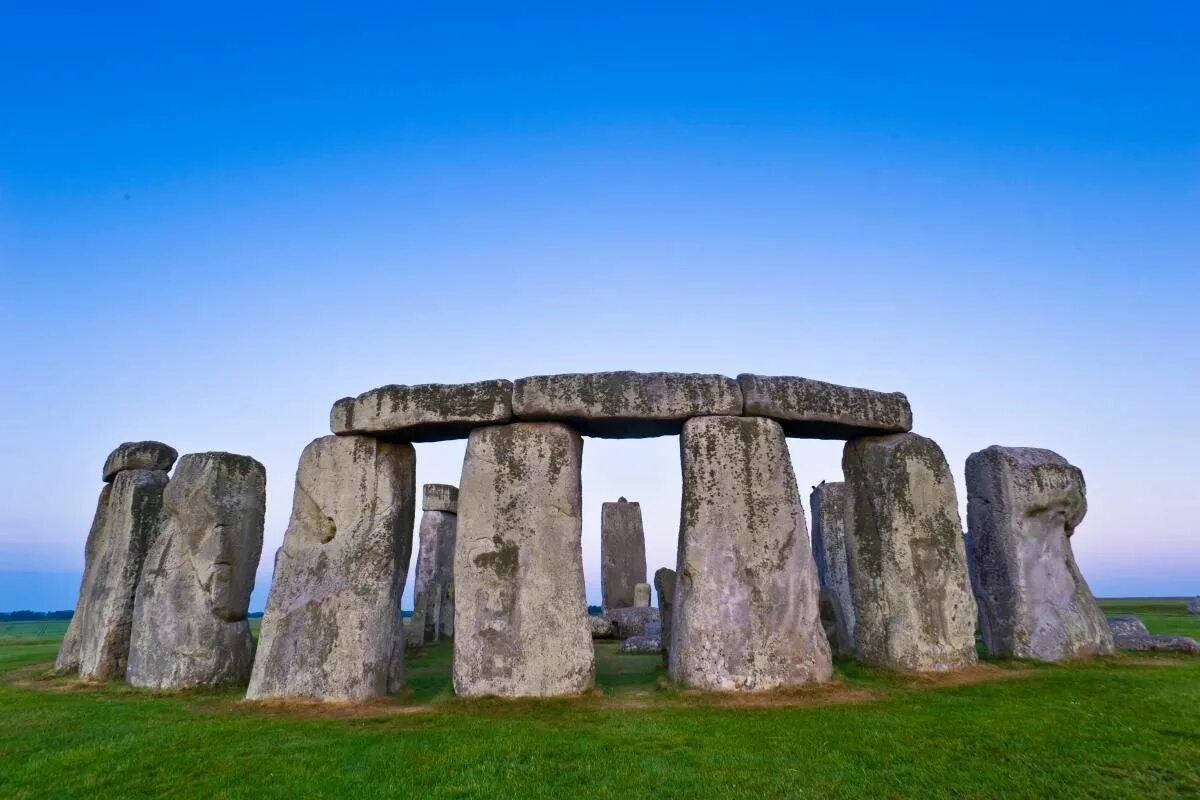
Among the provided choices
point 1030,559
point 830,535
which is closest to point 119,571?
point 830,535

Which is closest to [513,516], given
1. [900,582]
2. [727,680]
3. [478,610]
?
[478,610]

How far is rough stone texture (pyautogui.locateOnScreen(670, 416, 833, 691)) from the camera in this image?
8.55m

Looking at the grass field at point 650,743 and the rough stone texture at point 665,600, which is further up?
the rough stone texture at point 665,600

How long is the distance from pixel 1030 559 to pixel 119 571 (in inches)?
523

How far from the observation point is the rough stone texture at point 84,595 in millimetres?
11688

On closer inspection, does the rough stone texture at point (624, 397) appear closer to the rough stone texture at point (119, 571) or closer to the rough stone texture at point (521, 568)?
the rough stone texture at point (521, 568)

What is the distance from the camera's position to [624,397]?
29.9ft

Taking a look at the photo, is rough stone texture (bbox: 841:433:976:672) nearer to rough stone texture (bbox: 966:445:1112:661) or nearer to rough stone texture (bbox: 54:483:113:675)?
rough stone texture (bbox: 966:445:1112:661)

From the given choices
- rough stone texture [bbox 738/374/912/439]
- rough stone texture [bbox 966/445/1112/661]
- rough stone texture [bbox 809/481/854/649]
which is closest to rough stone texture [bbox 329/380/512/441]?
rough stone texture [bbox 738/374/912/439]

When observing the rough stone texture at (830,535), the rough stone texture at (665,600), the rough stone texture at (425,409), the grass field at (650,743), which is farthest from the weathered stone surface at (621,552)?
the rough stone texture at (425,409)

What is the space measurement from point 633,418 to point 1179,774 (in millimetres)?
5930

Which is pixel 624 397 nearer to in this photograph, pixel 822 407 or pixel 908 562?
pixel 822 407

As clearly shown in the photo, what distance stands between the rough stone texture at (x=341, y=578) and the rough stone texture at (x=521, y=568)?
3.16 feet

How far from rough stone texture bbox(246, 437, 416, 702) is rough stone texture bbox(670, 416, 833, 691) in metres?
3.56
